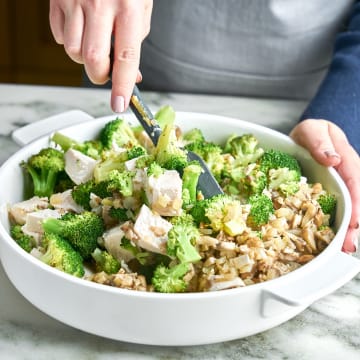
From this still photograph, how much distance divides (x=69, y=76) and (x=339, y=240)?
8.43ft

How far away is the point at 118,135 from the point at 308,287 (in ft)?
2.06

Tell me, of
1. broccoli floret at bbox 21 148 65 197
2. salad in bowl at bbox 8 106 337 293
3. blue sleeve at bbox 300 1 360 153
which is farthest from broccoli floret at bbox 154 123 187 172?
blue sleeve at bbox 300 1 360 153

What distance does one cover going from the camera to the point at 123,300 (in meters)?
1.26

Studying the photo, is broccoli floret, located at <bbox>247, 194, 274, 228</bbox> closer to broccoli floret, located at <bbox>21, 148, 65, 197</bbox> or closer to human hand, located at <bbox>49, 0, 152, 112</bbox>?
human hand, located at <bbox>49, 0, 152, 112</bbox>

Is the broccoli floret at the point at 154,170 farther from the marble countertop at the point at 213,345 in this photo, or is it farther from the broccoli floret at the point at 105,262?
the marble countertop at the point at 213,345

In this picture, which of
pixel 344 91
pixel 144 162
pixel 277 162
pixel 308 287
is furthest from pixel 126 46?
pixel 344 91

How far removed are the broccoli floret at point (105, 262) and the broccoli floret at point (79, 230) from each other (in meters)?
0.02

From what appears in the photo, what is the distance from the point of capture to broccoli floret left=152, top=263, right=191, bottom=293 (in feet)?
4.41

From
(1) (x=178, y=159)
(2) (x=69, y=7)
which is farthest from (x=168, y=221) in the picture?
(2) (x=69, y=7)

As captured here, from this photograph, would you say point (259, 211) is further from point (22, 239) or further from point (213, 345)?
point (22, 239)

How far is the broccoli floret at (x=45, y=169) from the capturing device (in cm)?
166

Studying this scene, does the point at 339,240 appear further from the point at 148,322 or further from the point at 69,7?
the point at 69,7

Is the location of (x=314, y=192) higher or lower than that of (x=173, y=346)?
higher

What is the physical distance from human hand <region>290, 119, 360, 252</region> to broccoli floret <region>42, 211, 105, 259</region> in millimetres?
523
